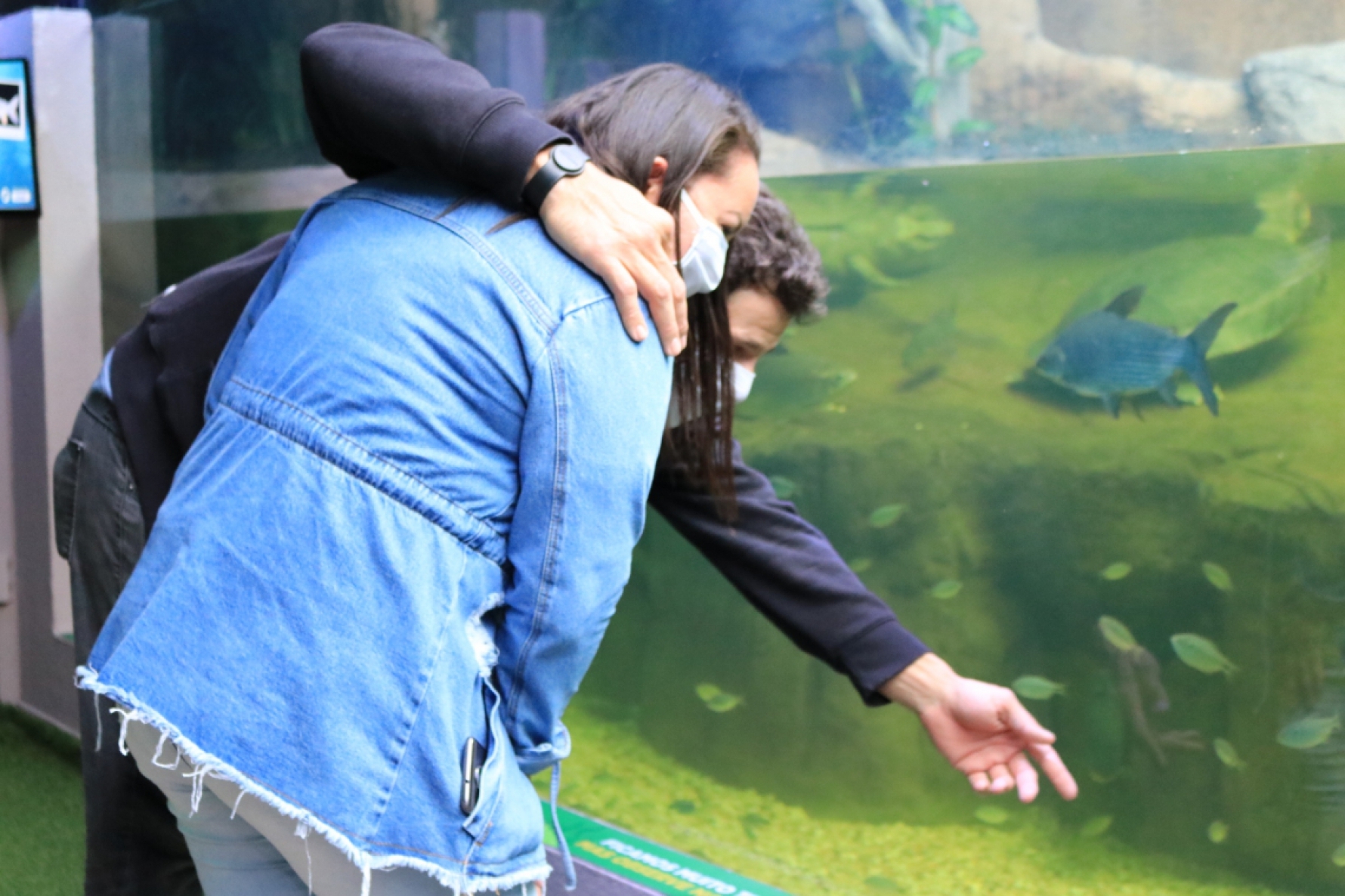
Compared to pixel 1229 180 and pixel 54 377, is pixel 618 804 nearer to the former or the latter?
pixel 54 377

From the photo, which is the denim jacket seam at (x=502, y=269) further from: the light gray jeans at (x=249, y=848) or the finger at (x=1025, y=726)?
the finger at (x=1025, y=726)

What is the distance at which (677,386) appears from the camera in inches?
55.4

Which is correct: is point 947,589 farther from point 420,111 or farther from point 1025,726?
point 420,111

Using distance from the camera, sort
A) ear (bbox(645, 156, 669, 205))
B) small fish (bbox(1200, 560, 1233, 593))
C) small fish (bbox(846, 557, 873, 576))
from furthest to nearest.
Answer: small fish (bbox(846, 557, 873, 576))
small fish (bbox(1200, 560, 1233, 593))
ear (bbox(645, 156, 669, 205))

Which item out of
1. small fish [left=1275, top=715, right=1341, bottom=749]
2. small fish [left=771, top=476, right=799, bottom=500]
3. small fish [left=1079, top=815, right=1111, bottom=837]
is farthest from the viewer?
small fish [left=771, top=476, right=799, bottom=500]

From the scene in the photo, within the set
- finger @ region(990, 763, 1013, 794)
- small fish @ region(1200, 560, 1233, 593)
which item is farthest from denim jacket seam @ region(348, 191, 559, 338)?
small fish @ region(1200, 560, 1233, 593)

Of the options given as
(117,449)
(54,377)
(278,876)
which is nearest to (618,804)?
(54,377)

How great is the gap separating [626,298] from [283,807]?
19.5 inches

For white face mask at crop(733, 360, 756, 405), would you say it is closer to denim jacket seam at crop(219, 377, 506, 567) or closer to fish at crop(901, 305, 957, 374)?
denim jacket seam at crop(219, 377, 506, 567)

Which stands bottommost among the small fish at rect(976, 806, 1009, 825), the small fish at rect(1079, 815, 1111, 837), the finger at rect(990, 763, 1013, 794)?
the small fish at rect(976, 806, 1009, 825)

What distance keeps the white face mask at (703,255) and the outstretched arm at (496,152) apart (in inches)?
4.8

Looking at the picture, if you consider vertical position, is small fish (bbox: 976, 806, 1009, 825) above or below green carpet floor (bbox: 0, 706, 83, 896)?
above

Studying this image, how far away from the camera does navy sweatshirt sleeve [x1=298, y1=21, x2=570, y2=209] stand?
3.27 ft

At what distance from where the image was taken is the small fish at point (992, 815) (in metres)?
3.17
